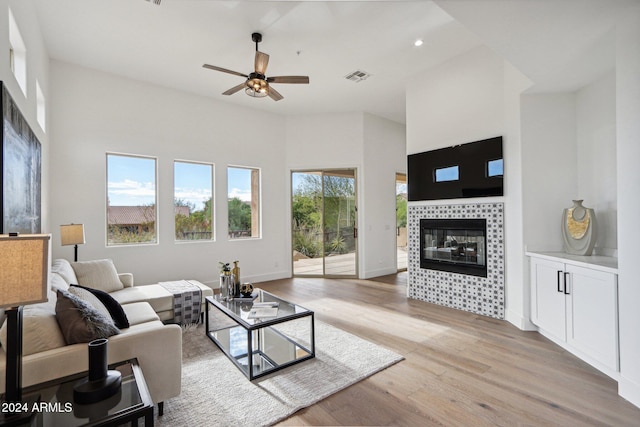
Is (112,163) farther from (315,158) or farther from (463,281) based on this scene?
(463,281)

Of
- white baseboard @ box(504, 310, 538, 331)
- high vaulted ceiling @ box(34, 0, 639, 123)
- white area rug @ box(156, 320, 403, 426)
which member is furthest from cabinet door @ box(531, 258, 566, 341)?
high vaulted ceiling @ box(34, 0, 639, 123)

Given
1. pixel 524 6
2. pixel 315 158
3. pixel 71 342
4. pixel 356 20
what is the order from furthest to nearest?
1. pixel 315 158
2. pixel 356 20
3. pixel 524 6
4. pixel 71 342

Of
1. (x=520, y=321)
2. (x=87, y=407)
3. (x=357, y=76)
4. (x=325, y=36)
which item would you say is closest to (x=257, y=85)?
(x=325, y=36)

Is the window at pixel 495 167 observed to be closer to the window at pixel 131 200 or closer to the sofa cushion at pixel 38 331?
the sofa cushion at pixel 38 331

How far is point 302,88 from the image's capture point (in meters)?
5.10

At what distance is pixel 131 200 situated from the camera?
188 inches

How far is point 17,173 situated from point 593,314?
451cm

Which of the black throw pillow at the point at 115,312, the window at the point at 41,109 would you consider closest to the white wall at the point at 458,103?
the black throw pillow at the point at 115,312

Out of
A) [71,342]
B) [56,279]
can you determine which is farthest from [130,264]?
[71,342]

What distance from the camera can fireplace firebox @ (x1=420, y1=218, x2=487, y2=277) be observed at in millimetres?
3928

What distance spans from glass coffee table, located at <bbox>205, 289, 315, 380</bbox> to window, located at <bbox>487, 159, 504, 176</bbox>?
2787 mm

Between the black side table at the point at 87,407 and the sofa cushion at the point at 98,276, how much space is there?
87.4 inches

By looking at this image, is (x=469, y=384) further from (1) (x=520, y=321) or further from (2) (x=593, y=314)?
(1) (x=520, y=321)

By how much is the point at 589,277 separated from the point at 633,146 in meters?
1.10
